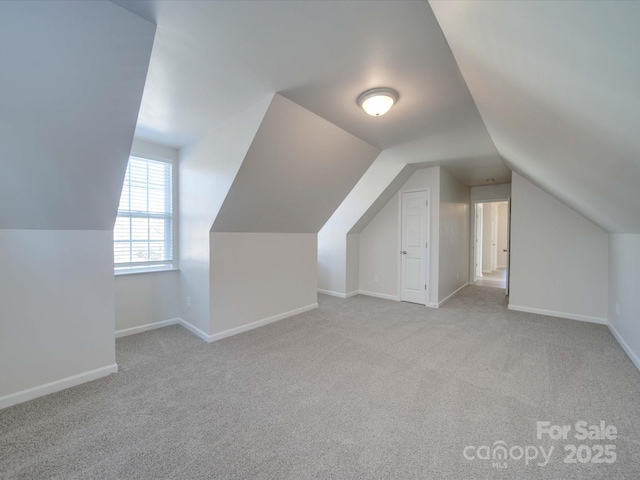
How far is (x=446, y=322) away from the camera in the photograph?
3.59 m

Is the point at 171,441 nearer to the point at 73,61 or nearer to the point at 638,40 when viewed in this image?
the point at 73,61

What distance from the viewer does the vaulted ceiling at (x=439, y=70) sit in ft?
2.88

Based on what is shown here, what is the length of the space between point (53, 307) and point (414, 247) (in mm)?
4621

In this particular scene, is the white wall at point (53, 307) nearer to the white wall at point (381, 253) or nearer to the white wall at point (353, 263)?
the white wall at point (353, 263)

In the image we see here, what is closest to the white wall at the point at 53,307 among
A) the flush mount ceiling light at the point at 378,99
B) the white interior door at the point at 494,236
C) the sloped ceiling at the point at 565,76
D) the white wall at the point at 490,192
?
the flush mount ceiling light at the point at 378,99

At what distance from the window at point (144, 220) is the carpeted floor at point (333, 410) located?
3.19 feet

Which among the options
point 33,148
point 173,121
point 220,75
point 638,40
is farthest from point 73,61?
point 638,40

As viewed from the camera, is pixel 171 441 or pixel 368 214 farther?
pixel 368 214

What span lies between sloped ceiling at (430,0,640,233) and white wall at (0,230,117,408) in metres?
3.04

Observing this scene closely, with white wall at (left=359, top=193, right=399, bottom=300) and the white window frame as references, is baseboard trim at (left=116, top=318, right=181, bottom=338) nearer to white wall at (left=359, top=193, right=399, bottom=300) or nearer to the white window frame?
the white window frame

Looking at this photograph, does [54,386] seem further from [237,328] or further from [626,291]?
[626,291]

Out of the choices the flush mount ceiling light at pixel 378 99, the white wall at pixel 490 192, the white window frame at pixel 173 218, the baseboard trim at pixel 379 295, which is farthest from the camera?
the white wall at pixel 490 192

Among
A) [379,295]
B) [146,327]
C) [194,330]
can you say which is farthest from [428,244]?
→ [146,327]

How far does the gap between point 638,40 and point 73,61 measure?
238 centimetres
